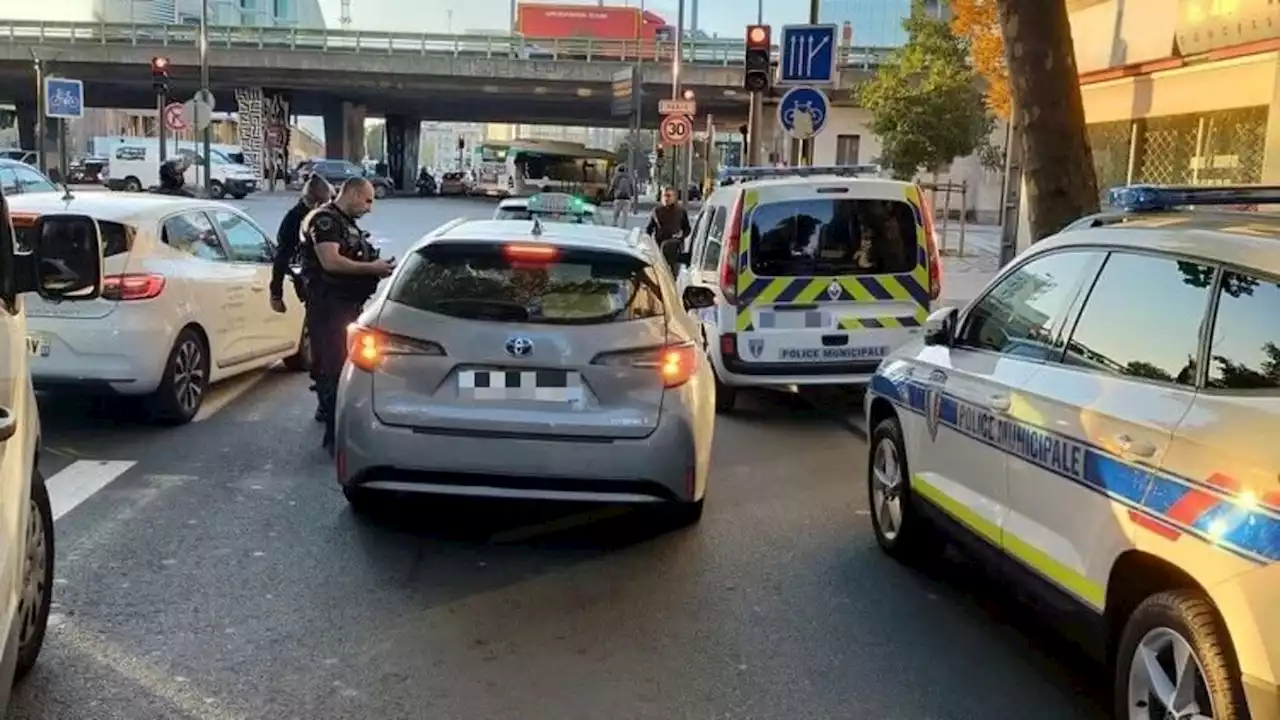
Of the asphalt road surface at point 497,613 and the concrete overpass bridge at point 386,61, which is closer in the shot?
the asphalt road surface at point 497,613

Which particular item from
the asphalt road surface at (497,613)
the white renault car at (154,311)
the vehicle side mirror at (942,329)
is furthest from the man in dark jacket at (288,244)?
the vehicle side mirror at (942,329)

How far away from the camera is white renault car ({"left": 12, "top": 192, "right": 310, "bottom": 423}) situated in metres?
8.15

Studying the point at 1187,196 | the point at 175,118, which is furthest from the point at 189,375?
the point at 175,118

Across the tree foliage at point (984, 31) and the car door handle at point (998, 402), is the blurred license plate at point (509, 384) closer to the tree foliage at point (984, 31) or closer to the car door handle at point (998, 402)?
the car door handle at point (998, 402)

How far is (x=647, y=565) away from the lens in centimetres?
592

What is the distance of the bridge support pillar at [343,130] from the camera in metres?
66.0

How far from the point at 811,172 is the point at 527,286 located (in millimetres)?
5661

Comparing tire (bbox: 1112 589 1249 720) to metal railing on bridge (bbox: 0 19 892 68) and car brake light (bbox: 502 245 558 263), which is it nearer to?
car brake light (bbox: 502 245 558 263)

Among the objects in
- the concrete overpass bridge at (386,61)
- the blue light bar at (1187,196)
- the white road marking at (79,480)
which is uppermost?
the concrete overpass bridge at (386,61)

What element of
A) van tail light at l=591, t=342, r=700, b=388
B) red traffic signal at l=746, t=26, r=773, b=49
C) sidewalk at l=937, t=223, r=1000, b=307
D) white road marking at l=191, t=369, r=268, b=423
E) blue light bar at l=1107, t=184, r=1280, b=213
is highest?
red traffic signal at l=746, t=26, r=773, b=49

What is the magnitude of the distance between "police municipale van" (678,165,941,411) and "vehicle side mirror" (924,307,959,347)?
3843 millimetres

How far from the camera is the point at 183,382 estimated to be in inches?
346

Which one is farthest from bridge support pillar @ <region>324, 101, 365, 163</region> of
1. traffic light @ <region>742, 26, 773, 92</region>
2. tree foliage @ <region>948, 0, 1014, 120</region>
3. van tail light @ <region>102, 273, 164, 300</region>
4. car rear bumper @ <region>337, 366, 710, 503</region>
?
car rear bumper @ <region>337, 366, 710, 503</region>

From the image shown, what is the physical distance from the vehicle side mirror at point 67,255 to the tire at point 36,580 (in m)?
0.64
